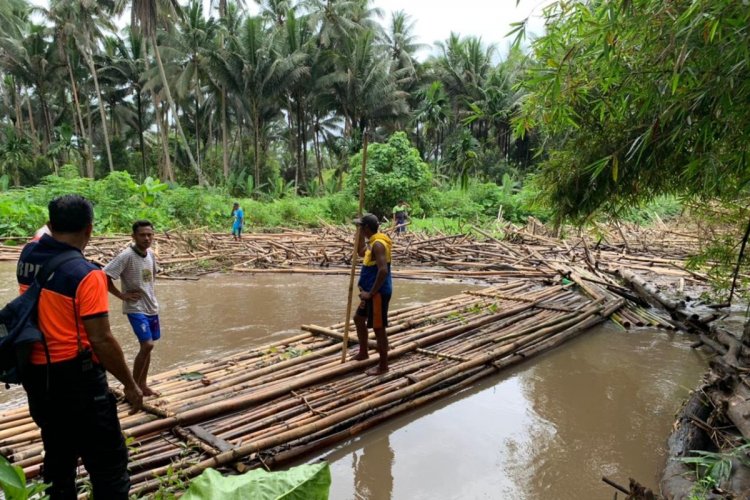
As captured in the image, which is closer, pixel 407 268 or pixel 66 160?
pixel 407 268

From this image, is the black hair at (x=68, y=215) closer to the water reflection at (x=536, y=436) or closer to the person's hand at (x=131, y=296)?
the person's hand at (x=131, y=296)

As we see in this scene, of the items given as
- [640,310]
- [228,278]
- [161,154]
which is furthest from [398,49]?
[640,310]

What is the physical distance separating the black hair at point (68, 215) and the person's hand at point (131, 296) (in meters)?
1.66

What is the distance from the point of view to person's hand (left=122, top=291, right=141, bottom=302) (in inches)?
140

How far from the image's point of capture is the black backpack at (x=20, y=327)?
1.86 metres

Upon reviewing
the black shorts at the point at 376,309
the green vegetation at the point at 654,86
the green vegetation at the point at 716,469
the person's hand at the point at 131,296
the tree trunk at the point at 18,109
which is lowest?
the green vegetation at the point at 716,469

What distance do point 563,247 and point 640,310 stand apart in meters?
5.00

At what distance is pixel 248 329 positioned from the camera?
6.63m

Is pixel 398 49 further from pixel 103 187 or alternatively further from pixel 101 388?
pixel 101 388

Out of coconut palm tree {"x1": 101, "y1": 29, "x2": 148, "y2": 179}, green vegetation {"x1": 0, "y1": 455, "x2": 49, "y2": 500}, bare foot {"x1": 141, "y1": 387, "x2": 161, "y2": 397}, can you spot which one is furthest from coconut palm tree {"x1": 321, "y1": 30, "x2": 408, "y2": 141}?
green vegetation {"x1": 0, "y1": 455, "x2": 49, "y2": 500}

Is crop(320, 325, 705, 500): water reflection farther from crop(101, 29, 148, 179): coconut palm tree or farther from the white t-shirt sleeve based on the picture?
crop(101, 29, 148, 179): coconut palm tree

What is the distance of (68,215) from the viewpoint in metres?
1.99

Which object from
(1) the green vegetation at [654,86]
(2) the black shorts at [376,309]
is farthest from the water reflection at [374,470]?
(1) the green vegetation at [654,86]

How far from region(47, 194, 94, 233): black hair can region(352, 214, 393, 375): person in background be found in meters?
2.42
